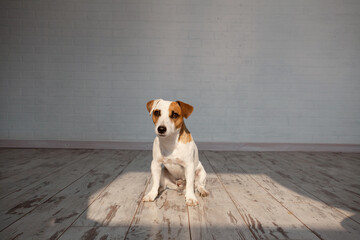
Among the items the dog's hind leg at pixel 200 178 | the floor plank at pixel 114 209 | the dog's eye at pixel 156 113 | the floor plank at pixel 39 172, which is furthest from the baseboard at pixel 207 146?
the dog's eye at pixel 156 113

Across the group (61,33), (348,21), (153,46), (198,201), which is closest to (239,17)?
(153,46)

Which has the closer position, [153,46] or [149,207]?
[149,207]

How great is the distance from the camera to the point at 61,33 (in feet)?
13.1

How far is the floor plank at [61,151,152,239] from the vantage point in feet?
3.90

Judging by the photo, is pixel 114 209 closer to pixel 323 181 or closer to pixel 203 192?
pixel 203 192

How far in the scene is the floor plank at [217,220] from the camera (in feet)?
3.84

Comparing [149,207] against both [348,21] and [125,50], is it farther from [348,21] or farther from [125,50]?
[348,21]

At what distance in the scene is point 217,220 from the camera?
52.6 inches

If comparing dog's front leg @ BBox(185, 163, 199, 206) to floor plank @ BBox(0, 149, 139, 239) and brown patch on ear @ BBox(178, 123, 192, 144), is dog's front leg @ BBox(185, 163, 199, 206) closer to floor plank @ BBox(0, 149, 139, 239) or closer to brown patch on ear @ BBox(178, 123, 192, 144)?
brown patch on ear @ BBox(178, 123, 192, 144)

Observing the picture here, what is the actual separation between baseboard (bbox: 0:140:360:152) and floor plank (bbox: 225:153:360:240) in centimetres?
141

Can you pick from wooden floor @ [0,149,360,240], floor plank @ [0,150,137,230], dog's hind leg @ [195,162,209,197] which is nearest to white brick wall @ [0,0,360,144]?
wooden floor @ [0,149,360,240]

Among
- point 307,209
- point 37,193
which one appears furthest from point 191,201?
point 37,193

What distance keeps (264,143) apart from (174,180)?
2.75 meters

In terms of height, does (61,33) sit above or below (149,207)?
above
